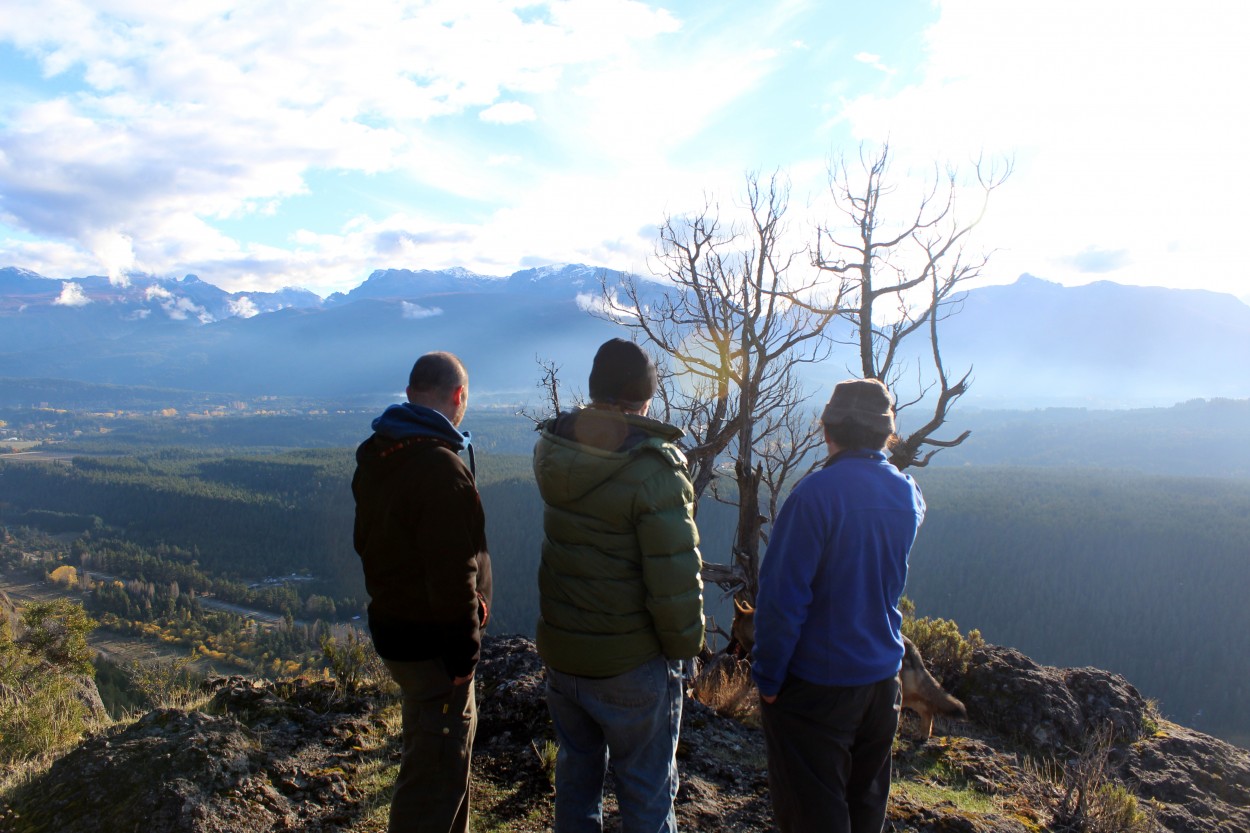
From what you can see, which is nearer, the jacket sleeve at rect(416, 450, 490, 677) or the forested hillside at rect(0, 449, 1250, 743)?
the jacket sleeve at rect(416, 450, 490, 677)

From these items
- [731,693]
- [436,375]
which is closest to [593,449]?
[436,375]

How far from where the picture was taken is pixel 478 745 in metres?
4.25

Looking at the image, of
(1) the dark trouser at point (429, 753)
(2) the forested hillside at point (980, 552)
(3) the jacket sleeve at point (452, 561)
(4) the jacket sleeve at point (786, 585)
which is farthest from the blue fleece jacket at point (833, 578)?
(2) the forested hillside at point (980, 552)

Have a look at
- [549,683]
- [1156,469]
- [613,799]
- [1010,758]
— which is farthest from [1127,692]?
[1156,469]

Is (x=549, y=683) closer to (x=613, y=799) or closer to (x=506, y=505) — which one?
(x=613, y=799)

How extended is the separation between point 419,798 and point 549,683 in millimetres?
670

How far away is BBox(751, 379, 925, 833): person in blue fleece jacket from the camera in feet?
7.86

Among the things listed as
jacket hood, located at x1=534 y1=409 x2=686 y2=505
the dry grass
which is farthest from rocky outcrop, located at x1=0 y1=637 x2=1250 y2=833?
jacket hood, located at x1=534 y1=409 x2=686 y2=505

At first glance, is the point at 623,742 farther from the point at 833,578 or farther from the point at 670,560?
the point at 833,578

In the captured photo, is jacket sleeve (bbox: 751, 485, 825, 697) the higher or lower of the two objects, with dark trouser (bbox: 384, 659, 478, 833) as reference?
higher

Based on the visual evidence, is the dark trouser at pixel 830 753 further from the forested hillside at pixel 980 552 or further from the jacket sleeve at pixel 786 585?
the forested hillside at pixel 980 552

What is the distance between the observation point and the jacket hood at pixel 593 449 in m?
2.28

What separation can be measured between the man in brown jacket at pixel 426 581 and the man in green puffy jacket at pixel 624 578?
1.03 ft

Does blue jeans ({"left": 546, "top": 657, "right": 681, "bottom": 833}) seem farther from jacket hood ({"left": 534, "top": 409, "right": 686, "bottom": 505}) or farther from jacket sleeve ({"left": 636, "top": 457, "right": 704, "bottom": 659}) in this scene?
jacket hood ({"left": 534, "top": 409, "right": 686, "bottom": 505})
